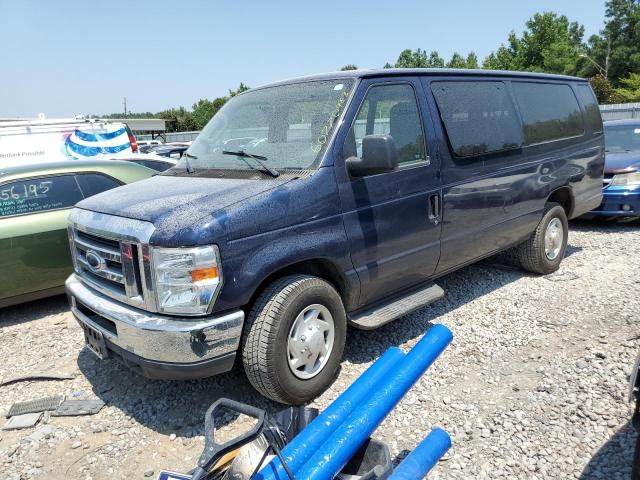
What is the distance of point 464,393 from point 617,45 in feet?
213

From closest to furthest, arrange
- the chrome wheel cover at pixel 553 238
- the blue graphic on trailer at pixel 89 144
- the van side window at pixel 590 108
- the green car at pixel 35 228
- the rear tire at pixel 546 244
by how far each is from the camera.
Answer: the green car at pixel 35 228 < the rear tire at pixel 546 244 < the chrome wheel cover at pixel 553 238 < the van side window at pixel 590 108 < the blue graphic on trailer at pixel 89 144

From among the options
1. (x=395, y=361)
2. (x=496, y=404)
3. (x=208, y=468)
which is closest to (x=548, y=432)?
(x=496, y=404)

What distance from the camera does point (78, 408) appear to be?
3.55 m

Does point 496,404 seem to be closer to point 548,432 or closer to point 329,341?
point 548,432

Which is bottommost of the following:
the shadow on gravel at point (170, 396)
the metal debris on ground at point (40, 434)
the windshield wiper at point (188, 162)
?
the metal debris on ground at point (40, 434)

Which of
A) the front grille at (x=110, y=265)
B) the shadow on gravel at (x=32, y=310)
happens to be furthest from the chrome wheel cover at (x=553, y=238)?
the shadow on gravel at (x=32, y=310)

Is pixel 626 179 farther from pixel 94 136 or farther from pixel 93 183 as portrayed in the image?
pixel 94 136

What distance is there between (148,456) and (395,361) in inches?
64.5

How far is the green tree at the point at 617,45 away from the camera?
5178cm

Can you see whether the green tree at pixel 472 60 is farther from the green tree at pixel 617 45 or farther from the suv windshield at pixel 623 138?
the suv windshield at pixel 623 138

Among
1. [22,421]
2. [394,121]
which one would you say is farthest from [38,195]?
[394,121]

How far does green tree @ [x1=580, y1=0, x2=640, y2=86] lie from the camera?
5178cm

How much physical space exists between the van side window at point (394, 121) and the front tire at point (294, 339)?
3.49 feet

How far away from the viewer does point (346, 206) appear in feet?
11.3
